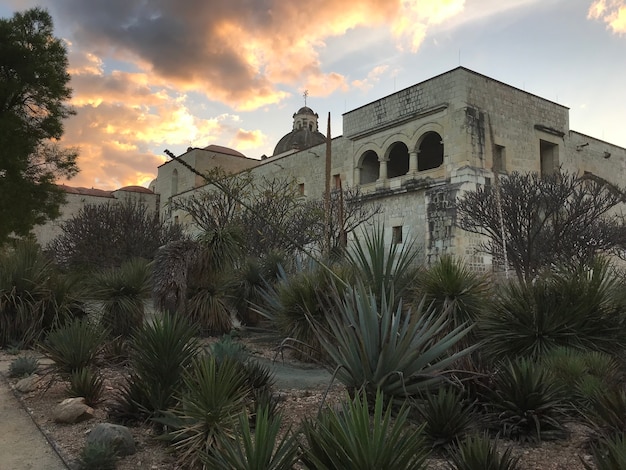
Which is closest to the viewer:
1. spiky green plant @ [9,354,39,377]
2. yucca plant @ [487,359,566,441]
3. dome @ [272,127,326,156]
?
yucca plant @ [487,359,566,441]

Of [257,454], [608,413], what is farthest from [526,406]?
[257,454]

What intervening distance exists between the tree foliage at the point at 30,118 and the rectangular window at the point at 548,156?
2269 cm

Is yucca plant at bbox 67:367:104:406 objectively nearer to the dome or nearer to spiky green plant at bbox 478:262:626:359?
spiky green plant at bbox 478:262:626:359

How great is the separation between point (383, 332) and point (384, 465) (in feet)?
6.62

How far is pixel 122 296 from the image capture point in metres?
8.47

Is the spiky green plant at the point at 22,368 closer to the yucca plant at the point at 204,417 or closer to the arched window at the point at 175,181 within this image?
the yucca plant at the point at 204,417

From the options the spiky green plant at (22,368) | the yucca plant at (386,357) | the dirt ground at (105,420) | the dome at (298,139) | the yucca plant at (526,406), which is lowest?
the dirt ground at (105,420)

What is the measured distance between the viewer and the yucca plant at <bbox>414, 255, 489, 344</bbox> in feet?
21.5

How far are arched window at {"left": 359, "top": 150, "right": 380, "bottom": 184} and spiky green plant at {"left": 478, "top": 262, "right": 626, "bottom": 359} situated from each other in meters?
20.1

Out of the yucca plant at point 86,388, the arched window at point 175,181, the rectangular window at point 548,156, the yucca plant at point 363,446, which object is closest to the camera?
the yucca plant at point 363,446

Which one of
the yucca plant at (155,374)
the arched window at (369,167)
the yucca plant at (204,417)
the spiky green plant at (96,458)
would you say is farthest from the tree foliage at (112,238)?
the spiky green plant at (96,458)

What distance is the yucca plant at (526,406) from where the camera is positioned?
4.05 meters

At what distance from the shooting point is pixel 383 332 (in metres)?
4.36

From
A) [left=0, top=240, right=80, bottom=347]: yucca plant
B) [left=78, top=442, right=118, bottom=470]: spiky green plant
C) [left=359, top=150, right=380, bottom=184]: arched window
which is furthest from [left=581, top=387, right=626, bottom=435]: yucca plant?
[left=359, top=150, right=380, bottom=184]: arched window
